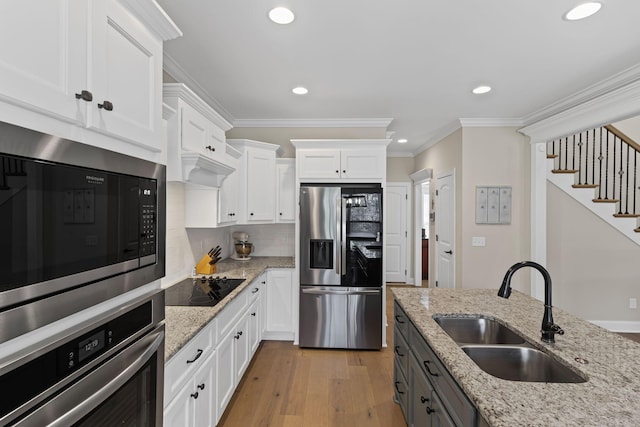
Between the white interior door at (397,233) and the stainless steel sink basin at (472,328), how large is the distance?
4.32 m

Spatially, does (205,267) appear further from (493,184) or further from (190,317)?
(493,184)

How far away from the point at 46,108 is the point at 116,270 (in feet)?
1.53

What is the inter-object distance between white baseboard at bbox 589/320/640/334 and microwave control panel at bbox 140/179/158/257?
514cm

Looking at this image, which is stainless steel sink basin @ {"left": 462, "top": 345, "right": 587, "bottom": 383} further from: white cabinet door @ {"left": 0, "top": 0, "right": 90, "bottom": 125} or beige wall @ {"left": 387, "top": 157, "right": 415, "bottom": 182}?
beige wall @ {"left": 387, "top": 157, "right": 415, "bottom": 182}

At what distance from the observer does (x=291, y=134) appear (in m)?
4.01

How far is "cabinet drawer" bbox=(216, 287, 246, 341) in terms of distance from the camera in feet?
6.60

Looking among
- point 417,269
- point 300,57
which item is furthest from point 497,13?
point 417,269

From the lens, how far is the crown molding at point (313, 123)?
3.88 m

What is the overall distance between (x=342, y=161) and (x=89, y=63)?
8.92ft

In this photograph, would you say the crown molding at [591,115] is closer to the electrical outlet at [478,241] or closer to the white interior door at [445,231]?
the white interior door at [445,231]

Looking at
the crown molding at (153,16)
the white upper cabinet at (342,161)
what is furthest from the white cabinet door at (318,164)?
the crown molding at (153,16)

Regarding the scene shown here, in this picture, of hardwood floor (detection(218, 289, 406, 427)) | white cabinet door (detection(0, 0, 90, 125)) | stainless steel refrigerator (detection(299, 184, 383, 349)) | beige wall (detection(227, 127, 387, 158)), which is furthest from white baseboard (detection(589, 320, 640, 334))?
white cabinet door (detection(0, 0, 90, 125))

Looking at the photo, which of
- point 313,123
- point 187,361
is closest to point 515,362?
point 187,361

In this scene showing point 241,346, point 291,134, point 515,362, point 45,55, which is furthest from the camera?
point 291,134
